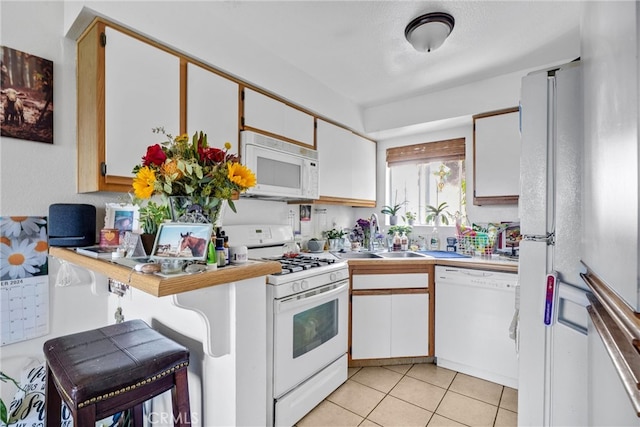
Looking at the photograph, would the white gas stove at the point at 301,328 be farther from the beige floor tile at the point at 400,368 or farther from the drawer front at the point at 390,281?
the beige floor tile at the point at 400,368

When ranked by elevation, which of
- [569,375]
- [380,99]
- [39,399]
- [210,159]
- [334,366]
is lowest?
[334,366]

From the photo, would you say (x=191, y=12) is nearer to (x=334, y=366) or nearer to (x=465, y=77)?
(x=465, y=77)

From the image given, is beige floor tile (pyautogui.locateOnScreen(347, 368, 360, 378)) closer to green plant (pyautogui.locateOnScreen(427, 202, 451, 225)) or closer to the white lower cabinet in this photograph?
the white lower cabinet

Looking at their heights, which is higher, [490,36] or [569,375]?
[490,36]

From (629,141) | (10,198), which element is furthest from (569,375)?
(10,198)

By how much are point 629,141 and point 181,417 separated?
1474 millimetres

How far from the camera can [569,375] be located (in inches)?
40.4

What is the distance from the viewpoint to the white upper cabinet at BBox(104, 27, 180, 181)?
1.42 metres

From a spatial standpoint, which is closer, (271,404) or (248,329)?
(248,329)

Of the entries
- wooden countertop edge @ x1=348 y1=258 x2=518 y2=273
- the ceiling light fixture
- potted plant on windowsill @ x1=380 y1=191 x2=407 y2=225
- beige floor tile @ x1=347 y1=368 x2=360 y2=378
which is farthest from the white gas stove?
the ceiling light fixture

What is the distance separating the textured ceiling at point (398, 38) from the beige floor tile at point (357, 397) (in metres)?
2.46

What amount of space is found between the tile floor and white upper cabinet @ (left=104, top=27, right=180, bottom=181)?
1.85 meters

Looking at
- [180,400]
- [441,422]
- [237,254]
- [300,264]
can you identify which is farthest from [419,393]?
[237,254]

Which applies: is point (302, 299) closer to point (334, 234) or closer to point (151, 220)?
point (151, 220)
